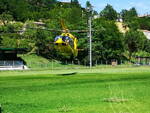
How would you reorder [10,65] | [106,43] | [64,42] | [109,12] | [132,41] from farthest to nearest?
[109,12], [132,41], [106,43], [10,65], [64,42]

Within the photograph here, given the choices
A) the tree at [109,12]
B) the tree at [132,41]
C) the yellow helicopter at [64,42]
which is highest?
the tree at [109,12]

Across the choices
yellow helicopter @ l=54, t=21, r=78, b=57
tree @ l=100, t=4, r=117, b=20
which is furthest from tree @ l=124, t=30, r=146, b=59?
tree @ l=100, t=4, r=117, b=20

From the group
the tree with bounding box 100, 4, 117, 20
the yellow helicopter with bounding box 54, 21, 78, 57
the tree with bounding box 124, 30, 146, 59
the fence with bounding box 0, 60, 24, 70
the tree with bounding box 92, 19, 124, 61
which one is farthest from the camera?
the tree with bounding box 100, 4, 117, 20

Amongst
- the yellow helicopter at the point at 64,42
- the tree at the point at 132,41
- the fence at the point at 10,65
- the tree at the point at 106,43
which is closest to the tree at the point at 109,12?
the tree at the point at 132,41

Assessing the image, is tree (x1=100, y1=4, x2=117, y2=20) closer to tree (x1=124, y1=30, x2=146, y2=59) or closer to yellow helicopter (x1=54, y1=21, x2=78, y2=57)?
tree (x1=124, y1=30, x2=146, y2=59)

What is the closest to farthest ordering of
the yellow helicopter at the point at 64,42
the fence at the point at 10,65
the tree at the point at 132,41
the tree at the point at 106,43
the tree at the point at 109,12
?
the yellow helicopter at the point at 64,42 < the fence at the point at 10,65 < the tree at the point at 106,43 < the tree at the point at 132,41 < the tree at the point at 109,12

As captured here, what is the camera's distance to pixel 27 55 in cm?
8619

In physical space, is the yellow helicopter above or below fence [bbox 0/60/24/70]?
above

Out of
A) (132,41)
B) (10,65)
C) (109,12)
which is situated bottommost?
(10,65)

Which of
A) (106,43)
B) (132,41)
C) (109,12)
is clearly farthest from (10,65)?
(109,12)

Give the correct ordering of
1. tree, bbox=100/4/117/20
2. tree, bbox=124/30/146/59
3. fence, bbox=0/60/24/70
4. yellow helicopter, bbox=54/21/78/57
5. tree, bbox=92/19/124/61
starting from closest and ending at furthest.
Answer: yellow helicopter, bbox=54/21/78/57, fence, bbox=0/60/24/70, tree, bbox=92/19/124/61, tree, bbox=124/30/146/59, tree, bbox=100/4/117/20

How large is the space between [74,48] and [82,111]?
118 feet

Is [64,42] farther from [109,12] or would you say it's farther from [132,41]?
[109,12]

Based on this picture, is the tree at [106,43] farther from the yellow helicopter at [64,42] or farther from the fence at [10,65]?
the yellow helicopter at [64,42]
